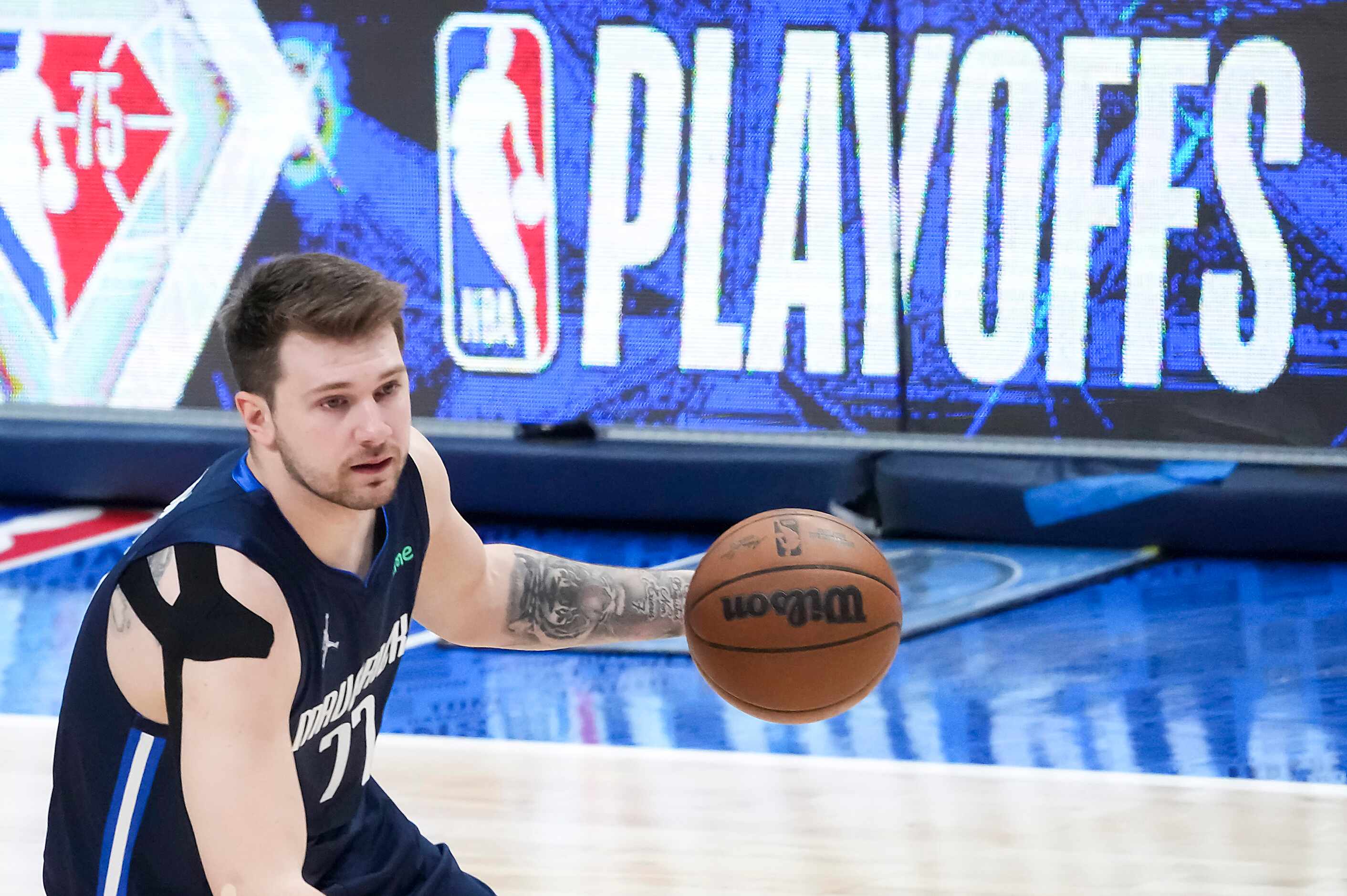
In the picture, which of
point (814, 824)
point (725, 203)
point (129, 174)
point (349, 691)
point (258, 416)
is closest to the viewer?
point (258, 416)

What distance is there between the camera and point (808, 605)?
8.32ft

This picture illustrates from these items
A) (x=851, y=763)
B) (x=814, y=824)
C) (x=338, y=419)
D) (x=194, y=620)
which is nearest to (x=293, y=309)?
(x=338, y=419)

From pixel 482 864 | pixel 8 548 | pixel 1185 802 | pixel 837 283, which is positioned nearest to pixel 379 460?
pixel 482 864

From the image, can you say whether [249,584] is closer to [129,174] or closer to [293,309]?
[293,309]

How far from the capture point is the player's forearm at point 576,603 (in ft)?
8.86

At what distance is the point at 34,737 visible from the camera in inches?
157

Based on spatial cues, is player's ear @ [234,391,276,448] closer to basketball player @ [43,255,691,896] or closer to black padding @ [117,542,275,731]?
basketball player @ [43,255,691,896]

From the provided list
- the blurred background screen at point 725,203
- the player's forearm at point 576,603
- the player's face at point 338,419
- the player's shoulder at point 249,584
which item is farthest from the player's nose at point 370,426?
the blurred background screen at point 725,203

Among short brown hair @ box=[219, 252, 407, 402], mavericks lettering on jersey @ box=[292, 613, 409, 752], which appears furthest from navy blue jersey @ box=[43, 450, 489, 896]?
short brown hair @ box=[219, 252, 407, 402]

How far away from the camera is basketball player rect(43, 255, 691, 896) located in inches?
76.9

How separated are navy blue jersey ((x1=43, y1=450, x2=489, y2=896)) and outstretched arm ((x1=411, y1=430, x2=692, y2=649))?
0.56ft

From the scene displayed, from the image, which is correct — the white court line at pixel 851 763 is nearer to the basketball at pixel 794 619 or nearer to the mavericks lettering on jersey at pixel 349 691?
the basketball at pixel 794 619

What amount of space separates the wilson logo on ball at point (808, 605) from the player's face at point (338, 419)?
27.6 inches

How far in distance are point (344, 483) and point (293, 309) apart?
233mm
